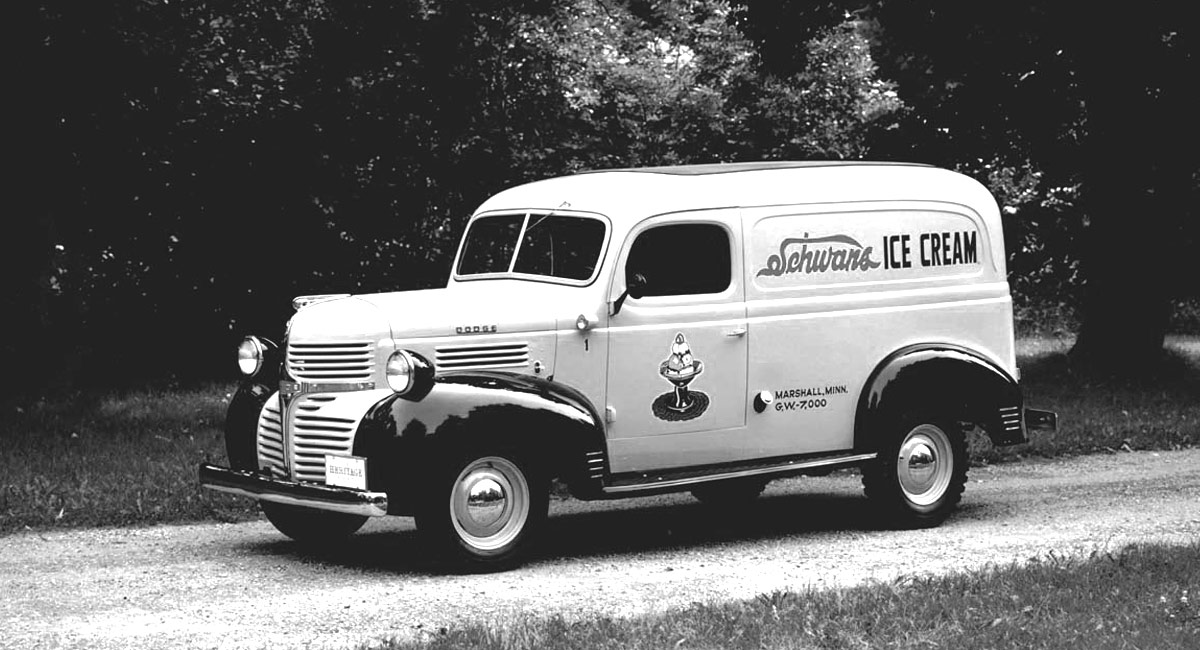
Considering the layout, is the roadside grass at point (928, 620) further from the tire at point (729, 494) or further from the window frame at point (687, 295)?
the tire at point (729, 494)

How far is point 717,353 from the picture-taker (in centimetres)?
991

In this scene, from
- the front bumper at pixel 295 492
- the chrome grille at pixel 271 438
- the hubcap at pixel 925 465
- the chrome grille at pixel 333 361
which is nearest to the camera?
the front bumper at pixel 295 492

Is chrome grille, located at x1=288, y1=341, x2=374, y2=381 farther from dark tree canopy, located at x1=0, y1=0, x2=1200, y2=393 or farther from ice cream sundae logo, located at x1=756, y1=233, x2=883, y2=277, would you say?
dark tree canopy, located at x1=0, y1=0, x2=1200, y2=393

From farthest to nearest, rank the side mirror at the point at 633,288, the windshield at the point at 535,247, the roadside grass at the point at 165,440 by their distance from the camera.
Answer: the roadside grass at the point at 165,440
the windshield at the point at 535,247
the side mirror at the point at 633,288

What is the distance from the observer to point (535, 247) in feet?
33.2

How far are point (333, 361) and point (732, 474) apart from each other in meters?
2.37

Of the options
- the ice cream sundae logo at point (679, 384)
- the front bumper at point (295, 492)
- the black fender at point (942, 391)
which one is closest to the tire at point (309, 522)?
the front bumper at point (295, 492)

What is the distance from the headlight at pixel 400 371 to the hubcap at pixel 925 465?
3.27 metres

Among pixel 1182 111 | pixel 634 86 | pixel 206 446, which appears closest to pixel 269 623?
pixel 206 446

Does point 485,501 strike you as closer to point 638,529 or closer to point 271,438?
point 271,438

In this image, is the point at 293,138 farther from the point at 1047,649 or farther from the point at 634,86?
the point at 1047,649

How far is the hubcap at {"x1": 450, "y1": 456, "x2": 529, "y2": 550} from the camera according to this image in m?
8.91

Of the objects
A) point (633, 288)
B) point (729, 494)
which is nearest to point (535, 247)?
point (633, 288)

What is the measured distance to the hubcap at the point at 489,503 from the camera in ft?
29.2
